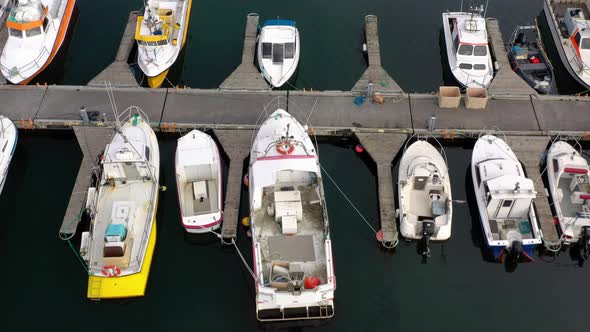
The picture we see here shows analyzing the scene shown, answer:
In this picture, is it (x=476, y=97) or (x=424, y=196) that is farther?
(x=476, y=97)

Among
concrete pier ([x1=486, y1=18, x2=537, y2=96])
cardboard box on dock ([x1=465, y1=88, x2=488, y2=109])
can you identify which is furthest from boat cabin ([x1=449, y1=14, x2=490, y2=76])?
cardboard box on dock ([x1=465, y1=88, x2=488, y2=109])

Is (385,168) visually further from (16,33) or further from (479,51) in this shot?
(16,33)

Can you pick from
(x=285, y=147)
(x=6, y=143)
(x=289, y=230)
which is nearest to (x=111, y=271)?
(x=289, y=230)

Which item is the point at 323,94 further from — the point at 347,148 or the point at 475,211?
the point at 475,211

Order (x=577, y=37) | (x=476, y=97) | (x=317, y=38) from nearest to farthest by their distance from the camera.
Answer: (x=476, y=97) → (x=577, y=37) → (x=317, y=38)

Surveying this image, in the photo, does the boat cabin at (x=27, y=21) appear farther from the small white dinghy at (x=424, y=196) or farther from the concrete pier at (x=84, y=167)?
the small white dinghy at (x=424, y=196)

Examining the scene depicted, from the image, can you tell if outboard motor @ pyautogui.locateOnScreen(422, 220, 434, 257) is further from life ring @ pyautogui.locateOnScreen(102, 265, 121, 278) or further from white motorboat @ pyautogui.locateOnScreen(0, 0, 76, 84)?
white motorboat @ pyautogui.locateOnScreen(0, 0, 76, 84)

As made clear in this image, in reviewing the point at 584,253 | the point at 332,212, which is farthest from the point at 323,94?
the point at 584,253
